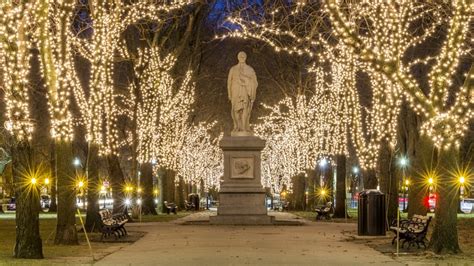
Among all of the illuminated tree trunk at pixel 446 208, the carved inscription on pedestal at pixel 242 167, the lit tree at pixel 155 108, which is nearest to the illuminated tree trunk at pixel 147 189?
the lit tree at pixel 155 108

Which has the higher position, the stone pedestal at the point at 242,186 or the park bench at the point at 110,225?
the stone pedestal at the point at 242,186

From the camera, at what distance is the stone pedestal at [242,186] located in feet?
106

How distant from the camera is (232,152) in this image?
108ft

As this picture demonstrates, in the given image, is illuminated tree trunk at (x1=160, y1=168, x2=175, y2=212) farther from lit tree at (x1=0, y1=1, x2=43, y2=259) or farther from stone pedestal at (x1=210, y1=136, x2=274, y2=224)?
lit tree at (x1=0, y1=1, x2=43, y2=259)

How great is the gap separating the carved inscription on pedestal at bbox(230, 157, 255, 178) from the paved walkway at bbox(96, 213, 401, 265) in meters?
5.16

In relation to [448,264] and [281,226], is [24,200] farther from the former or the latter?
[281,226]

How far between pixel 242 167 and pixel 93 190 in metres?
7.78

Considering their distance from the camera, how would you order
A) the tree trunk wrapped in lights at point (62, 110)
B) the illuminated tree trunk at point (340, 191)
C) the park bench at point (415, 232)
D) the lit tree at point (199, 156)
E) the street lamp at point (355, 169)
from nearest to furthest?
1. the park bench at point (415, 232)
2. the tree trunk wrapped in lights at point (62, 110)
3. the illuminated tree trunk at point (340, 191)
4. the lit tree at point (199, 156)
5. the street lamp at point (355, 169)

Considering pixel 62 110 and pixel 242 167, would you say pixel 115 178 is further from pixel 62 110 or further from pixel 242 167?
pixel 62 110

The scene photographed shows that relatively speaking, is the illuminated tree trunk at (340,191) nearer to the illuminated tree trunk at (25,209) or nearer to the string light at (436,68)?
the string light at (436,68)

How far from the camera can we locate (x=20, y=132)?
17750 mm

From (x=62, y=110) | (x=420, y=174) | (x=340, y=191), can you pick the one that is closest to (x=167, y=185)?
(x=340, y=191)

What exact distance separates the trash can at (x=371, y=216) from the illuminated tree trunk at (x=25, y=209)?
11.2 m

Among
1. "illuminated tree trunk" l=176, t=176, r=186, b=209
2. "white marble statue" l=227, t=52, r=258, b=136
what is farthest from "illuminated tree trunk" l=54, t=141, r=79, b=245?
"illuminated tree trunk" l=176, t=176, r=186, b=209
